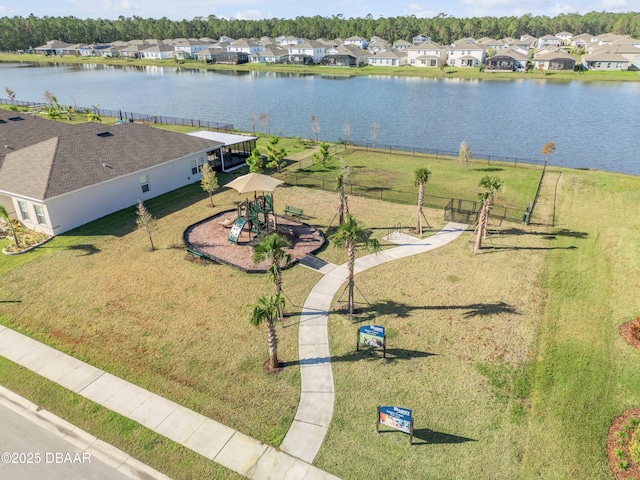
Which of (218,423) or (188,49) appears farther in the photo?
(188,49)

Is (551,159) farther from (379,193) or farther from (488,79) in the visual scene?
(488,79)

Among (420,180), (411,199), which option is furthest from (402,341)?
(411,199)

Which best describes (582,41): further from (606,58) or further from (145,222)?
(145,222)

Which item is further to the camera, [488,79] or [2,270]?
[488,79]

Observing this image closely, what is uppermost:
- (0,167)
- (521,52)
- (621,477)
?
(521,52)

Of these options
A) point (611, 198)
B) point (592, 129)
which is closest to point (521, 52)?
point (592, 129)

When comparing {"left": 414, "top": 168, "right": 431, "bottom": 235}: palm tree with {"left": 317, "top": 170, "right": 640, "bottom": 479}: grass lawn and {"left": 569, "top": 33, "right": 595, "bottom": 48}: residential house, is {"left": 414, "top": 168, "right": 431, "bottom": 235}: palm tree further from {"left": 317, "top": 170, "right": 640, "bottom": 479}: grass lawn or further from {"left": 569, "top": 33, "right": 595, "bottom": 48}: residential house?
{"left": 569, "top": 33, "right": 595, "bottom": 48}: residential house
